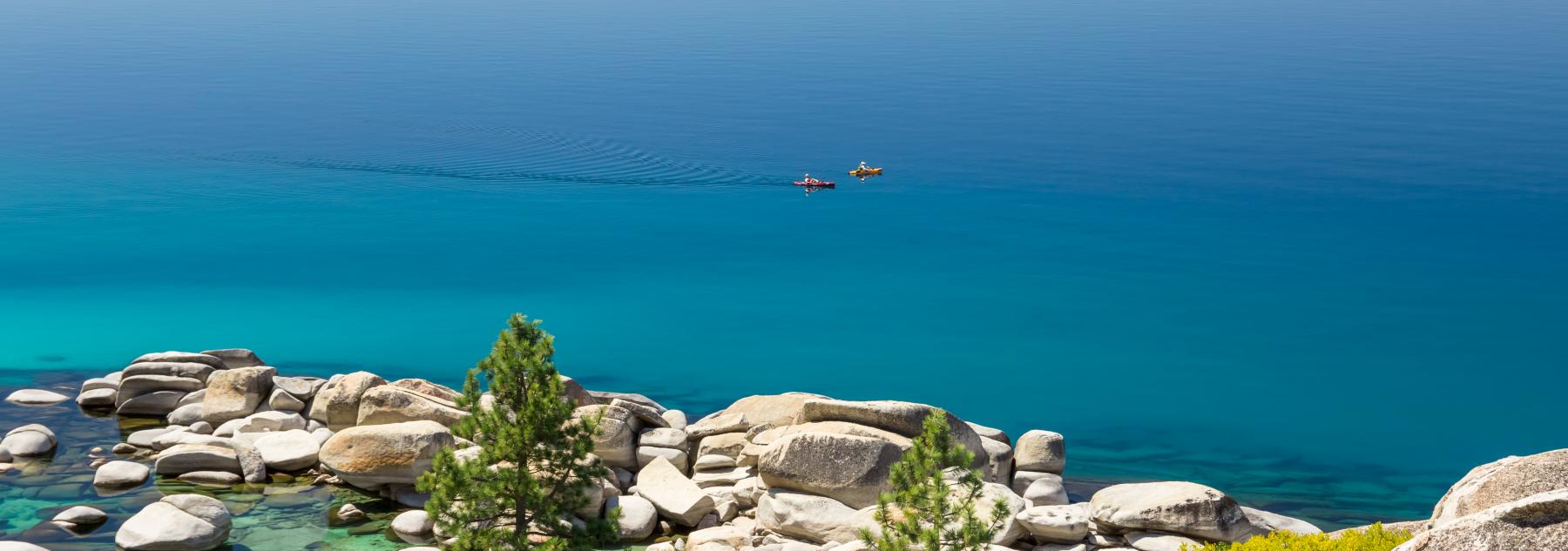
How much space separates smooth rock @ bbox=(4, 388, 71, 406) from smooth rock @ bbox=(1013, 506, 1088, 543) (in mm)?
26592

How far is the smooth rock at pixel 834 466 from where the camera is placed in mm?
28219

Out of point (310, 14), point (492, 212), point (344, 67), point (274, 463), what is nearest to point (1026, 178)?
point (492, 212)

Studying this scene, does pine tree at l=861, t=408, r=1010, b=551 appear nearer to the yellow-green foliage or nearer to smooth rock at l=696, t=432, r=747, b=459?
the yellow-green foliage

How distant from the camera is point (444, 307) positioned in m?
51.0

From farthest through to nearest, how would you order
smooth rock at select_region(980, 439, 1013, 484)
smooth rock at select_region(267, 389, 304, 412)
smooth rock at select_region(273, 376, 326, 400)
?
1. smooth rock at select_region(273, 376, 326, 400)
2. smooth rock at select_region(267, 389, 304, 412)
3. smooth rock at select_region(980, 439, 1013, 484)

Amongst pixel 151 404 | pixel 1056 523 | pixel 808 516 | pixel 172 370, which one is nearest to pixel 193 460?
pixel 151 404

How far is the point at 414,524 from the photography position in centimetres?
2850

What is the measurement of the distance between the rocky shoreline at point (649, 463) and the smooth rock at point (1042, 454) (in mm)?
40

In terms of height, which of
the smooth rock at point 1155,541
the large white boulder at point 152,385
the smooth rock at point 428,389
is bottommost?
the large white boulder at point 152,385

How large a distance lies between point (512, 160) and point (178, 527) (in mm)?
50527

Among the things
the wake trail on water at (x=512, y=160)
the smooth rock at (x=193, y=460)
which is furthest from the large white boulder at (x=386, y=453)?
the wake trail on water at (x=512, y=160)

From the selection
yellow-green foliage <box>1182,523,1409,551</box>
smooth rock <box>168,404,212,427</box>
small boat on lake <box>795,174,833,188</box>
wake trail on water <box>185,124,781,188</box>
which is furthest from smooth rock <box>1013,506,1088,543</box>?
wake trail on water <box>185,124,781,188</box>

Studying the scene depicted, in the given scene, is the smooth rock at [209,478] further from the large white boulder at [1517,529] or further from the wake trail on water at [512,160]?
the wake trail on water at [512,160]

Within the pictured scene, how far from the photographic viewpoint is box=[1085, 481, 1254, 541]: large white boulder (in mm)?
25938
